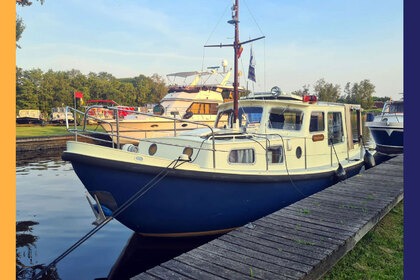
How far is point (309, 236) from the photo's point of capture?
486 cm

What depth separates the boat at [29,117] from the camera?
3938 cm

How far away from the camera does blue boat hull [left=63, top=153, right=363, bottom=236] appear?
20.2 feet

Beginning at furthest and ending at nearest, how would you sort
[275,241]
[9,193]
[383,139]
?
[383,139]
[275,241]
[9,193]

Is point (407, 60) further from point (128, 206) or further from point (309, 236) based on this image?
point (128, 206)

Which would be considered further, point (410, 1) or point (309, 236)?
point (309, 236)

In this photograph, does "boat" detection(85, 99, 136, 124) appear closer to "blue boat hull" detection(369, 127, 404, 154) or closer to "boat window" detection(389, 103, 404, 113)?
"blue boat hull" detection(369, 127, 404, 154)

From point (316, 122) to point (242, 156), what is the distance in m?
2.92

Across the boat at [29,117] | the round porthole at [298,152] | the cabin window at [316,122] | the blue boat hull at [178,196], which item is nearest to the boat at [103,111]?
the blue boat hull at [178,196]

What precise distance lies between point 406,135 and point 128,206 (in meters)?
4.98

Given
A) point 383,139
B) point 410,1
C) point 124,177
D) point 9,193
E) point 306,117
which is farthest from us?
point 383,139

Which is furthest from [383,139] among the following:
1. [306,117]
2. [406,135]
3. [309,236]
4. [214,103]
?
[406,135]

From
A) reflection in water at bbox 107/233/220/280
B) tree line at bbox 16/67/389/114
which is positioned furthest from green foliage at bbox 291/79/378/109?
reflection in water at bbox 107/233/220/280

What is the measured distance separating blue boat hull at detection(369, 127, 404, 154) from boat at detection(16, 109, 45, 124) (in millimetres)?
35368

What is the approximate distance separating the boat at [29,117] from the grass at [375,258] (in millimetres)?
39477
